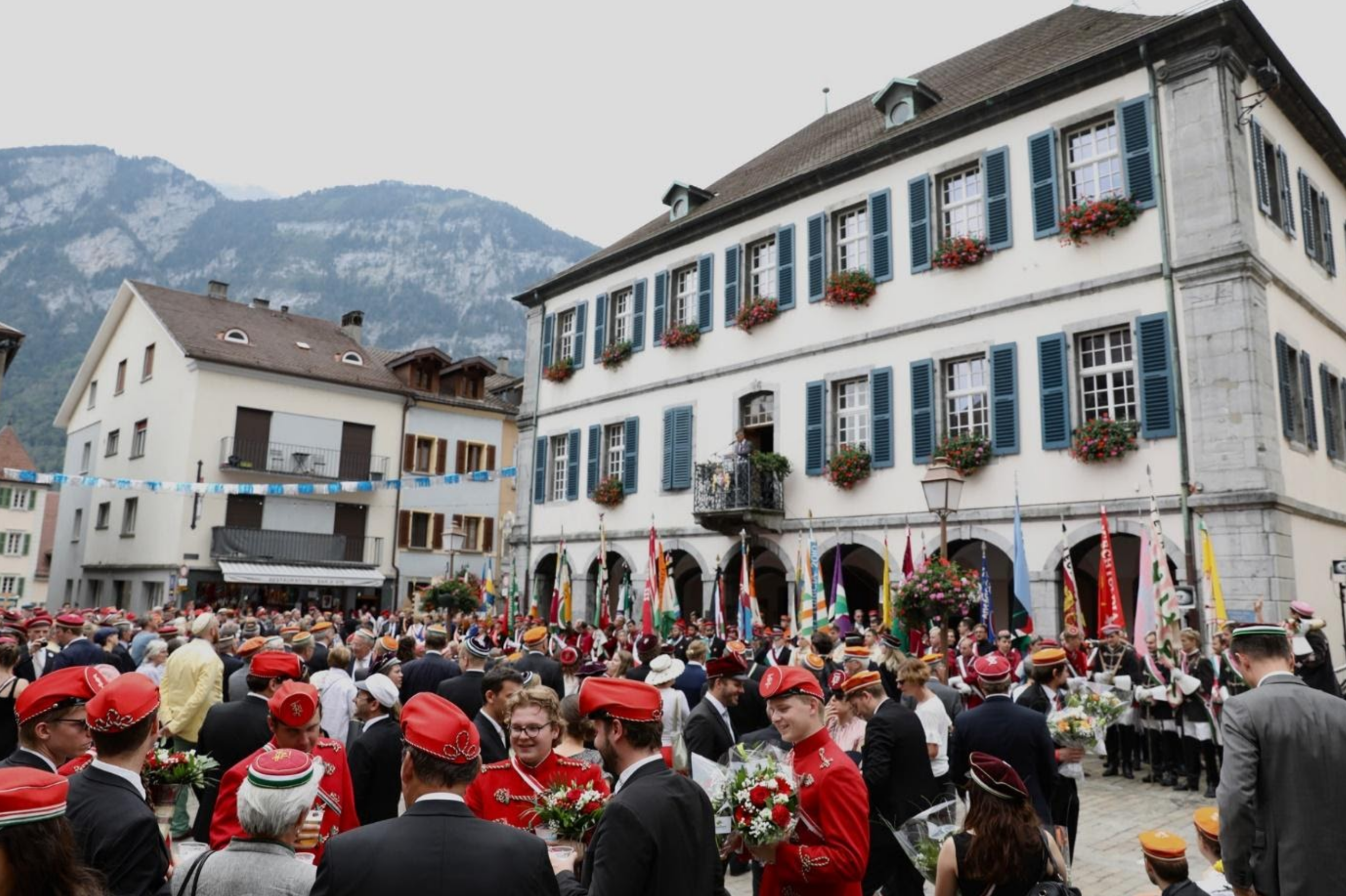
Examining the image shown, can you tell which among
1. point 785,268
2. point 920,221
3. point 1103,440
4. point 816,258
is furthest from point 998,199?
point 785,268

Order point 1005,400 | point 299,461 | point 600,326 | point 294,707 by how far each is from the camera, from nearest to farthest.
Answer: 1. point 294,707
2. point 1005,400
3. point 600,326
4. point 299,461

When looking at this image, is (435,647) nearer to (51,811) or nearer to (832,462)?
(51,811)

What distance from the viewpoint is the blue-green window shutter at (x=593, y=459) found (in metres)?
25.2

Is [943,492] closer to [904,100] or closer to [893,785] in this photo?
[893,785]

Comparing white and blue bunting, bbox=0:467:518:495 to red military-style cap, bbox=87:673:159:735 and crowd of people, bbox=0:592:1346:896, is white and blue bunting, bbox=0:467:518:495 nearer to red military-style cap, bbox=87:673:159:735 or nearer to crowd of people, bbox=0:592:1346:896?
crowd of people, bbox=0:592:1346:896

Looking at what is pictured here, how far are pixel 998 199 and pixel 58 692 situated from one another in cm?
1678

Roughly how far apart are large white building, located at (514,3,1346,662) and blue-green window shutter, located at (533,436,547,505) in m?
2.87

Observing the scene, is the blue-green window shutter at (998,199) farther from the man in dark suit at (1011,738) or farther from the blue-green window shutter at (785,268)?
the man in dark suit at (1011,738)

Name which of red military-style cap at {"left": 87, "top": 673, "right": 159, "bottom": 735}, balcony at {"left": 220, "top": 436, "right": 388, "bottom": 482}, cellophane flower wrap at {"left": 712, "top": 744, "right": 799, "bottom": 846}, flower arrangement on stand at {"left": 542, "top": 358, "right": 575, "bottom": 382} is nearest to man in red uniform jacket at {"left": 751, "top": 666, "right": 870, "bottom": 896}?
cellophane flower wrap at {"left": 712, "top": 744, "right": 799, "bottom": 846}

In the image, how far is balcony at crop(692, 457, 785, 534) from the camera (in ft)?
65.3

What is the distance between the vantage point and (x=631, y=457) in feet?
78.9

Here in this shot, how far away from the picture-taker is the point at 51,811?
7.10 feet

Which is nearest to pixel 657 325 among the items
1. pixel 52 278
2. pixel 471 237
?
pixel 52 278

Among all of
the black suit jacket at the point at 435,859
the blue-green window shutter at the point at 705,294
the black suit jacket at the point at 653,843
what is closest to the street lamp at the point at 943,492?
the blue-green window shutter at the point at 705,294
